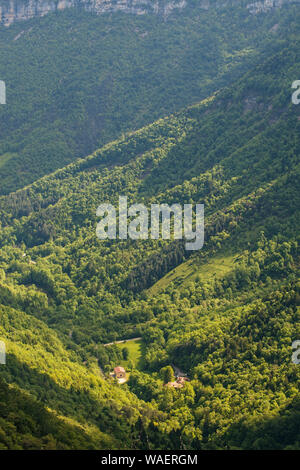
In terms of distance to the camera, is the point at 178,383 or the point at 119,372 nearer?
the point at 178,383

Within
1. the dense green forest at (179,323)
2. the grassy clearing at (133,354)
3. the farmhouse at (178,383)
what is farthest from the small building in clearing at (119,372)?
the farmhouse at (178,383)

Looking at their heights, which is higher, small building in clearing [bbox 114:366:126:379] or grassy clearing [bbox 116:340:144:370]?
grassy clearing [bbox 116:340:144:370]

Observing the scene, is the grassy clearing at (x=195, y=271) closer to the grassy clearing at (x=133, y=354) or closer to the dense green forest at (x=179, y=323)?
the dense green forest at (x=179, y=323)

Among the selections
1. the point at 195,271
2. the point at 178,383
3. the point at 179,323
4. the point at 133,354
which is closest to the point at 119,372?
the point at 133,354

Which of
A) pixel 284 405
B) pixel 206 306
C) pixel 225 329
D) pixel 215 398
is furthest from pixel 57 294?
pixel 284 405

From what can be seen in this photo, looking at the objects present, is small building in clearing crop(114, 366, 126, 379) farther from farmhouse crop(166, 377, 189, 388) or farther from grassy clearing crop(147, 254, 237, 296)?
grassy clearing crop(147, 254, 237, 296)

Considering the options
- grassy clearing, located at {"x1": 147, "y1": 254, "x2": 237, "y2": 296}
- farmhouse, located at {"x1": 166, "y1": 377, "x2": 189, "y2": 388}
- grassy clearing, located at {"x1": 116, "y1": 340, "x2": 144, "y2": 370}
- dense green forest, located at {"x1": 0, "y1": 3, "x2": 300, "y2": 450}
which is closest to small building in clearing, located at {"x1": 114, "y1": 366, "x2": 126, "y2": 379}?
dense green forest, located at {"x1": 0, "y1": 3, "x2": 300, "y2": 450}

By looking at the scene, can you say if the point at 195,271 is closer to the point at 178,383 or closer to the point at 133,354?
the point at 133,354

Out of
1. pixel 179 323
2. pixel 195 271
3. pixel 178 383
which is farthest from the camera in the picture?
pixel 195 271

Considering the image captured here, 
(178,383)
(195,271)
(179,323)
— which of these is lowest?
(178,383)
